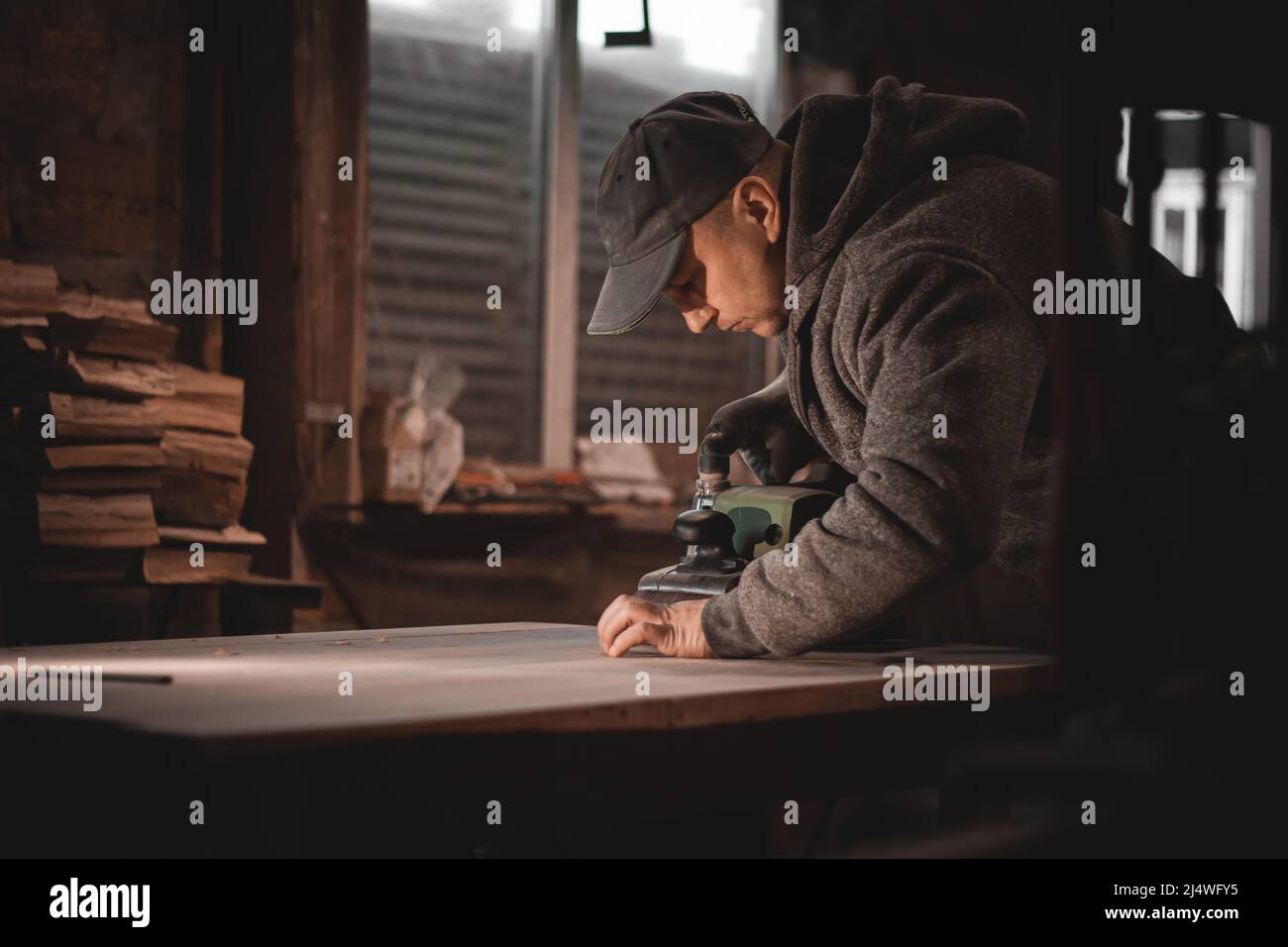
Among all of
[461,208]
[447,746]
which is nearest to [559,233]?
[461,208]

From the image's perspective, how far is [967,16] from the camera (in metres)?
6.15

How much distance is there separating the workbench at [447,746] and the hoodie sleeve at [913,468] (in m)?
0.10

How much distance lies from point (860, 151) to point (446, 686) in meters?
1.30

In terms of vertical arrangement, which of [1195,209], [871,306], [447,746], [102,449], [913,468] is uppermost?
[1195,209]

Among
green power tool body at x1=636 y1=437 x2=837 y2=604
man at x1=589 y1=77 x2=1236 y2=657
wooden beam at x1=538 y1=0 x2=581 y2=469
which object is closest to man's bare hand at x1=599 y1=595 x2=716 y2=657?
man at x1=589 y1=77 x2=1236 y2=657

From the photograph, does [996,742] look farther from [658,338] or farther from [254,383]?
[658,338]

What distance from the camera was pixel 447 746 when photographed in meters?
1.51

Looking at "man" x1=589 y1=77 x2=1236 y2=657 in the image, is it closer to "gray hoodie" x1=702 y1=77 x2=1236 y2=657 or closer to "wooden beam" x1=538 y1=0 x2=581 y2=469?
"gray hoodie" x1=702 y1=77 x2=1236 y2=657

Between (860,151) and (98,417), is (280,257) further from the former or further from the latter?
(860,151)

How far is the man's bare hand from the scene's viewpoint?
233 centimetres

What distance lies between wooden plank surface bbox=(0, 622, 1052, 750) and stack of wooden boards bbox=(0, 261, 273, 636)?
1.69 metres

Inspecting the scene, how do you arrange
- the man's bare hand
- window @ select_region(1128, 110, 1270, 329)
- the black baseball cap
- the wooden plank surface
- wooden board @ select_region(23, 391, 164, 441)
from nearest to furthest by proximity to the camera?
1. the wooden plank surface
2. the man's bare hand
3. the black baseball cap
4. wooden board @ select_region(23, 391, 164, 441)
5. window @ select_region(1128, 110, 1270, 329)

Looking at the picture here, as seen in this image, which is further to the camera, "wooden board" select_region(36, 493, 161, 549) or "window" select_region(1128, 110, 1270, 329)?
"window" select_region(1128, 110, 1270, 329)
